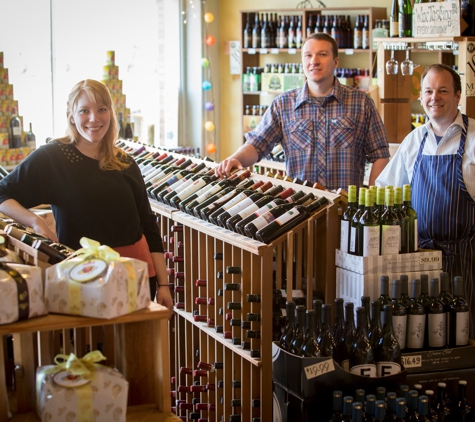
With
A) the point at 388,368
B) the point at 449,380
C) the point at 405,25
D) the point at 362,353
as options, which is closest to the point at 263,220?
the point at 362,353

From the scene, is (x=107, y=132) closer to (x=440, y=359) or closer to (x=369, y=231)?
(x=369, y=231)

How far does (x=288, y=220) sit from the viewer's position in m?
3.23

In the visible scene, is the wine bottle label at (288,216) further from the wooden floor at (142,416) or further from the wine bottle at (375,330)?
the wooden floor at (142,416)

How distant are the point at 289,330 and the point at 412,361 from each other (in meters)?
0.48

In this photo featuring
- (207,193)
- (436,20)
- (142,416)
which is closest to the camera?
(142,416)

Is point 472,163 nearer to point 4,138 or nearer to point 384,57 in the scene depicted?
point 384,57

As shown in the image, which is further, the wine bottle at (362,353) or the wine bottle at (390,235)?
the wine bottle at (390,235)

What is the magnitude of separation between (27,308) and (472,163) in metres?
2.64

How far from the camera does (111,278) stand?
6.56 feet

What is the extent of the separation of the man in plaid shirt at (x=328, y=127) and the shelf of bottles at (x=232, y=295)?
2.43 ft

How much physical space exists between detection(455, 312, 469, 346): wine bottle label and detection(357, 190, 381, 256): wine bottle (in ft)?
1.33

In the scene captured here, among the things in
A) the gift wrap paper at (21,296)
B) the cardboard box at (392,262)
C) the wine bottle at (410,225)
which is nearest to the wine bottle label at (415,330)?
the cardboard box at (392,262)

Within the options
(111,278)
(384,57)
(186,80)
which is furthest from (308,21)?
(111,278)

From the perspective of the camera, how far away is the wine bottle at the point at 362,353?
281cm
